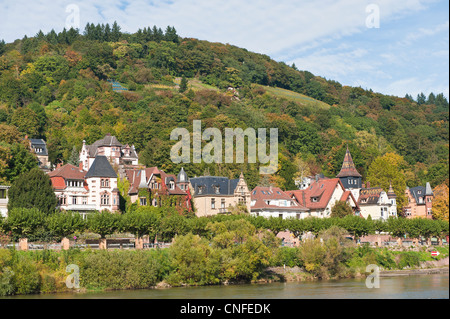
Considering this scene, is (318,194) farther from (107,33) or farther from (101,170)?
(107,33)

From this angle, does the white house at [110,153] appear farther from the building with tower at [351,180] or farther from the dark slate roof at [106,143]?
the building with tower at [351,180]

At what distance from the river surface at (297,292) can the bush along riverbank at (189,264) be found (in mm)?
1652

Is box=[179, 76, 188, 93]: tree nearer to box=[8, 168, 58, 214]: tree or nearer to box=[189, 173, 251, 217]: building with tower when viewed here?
box=[189, 173, 251, 217]: building with tower

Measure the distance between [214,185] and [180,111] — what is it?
46.7 meters

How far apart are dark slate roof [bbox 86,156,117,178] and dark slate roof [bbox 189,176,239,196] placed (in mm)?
11380

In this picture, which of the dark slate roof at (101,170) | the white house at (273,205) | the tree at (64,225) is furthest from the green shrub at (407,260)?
the tree at (64,225)

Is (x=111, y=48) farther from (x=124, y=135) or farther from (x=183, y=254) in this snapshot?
(x=183, y=254)

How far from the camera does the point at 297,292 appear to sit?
54062mm

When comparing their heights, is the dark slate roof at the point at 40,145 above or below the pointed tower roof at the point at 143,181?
above

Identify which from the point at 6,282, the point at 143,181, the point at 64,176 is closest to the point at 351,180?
the point at 143,181

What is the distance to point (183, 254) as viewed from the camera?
5762 cm

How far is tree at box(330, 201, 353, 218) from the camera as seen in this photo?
87562 millimetres

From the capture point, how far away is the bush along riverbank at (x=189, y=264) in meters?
52.8
